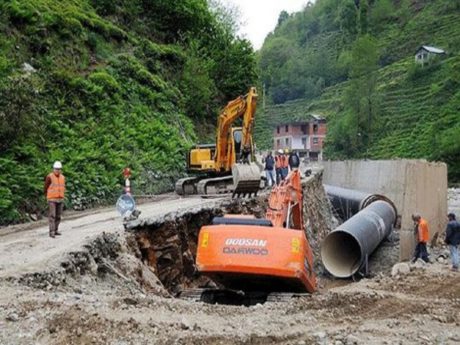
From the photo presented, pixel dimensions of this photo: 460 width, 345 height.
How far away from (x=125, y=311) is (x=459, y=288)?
27.9 feet

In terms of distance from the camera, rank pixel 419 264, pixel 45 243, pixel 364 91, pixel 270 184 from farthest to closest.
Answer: pixel 364 91, pixel 270 184, pixel 419 264, pixel 45 243

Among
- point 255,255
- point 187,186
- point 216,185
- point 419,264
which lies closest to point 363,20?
point 187,186

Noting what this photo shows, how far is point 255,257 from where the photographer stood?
434 inches

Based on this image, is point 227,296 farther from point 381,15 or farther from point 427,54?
point 381,15

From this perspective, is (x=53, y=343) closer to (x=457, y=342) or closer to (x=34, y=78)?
(x=457, y=342)

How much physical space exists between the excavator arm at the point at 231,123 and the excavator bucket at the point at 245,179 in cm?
184

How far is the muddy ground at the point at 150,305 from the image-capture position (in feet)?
23.7

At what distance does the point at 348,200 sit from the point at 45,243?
59.5 ft

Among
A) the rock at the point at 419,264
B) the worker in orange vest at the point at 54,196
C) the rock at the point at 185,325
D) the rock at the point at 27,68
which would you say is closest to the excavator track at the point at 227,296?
the worker in orange vest at the point at 54,196

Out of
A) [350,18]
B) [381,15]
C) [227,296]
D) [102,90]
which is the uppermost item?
[381,15]

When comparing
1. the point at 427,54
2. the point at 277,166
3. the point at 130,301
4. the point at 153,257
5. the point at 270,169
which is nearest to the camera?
the point at 130,301

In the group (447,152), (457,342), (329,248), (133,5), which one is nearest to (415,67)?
(447,152)

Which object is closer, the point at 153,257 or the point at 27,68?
the point at 153,257

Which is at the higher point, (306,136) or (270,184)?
(306,136)
